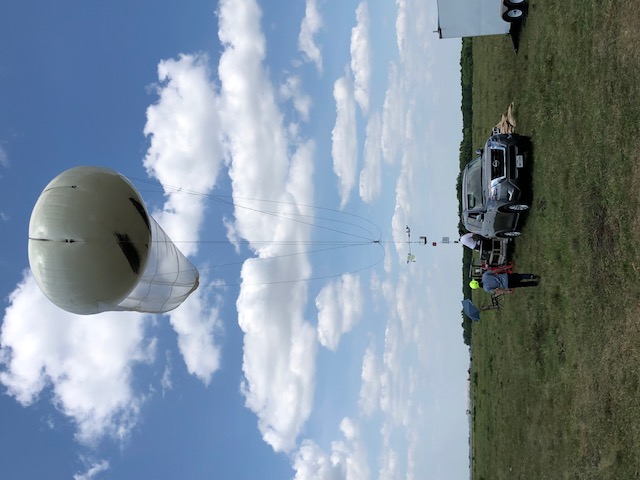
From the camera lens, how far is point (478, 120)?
24.0 metres

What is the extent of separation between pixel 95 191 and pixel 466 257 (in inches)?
894

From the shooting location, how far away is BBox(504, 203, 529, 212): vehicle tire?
13.9 metres

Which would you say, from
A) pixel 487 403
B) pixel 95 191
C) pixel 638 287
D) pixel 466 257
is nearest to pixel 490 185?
pixel 638 287

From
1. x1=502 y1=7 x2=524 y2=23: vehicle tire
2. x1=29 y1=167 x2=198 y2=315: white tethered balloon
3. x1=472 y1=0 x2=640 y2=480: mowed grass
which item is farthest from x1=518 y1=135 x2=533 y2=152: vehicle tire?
x1=29 y1=167 x2=198 y2=315: white tethered balloon

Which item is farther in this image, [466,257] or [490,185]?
[466,257]

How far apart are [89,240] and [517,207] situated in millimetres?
11107

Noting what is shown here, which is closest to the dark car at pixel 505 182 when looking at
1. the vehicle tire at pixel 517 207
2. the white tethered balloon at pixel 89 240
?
the vehicle tire at pixel 517 207

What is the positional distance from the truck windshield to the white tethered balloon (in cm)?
991

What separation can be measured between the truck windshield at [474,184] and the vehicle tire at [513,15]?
4.84 m

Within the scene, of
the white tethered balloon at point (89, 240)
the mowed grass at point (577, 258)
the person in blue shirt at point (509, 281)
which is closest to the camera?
the mowed grass at point (577, 258)

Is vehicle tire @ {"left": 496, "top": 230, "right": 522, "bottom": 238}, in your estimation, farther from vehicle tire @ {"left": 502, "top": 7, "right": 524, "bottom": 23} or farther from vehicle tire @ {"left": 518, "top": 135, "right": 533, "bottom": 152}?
vehicle tire @ {"left": 502, "top": 7, "right": 524, "bottom": 23}

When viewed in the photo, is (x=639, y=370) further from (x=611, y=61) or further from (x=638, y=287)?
(x=611, y=61)

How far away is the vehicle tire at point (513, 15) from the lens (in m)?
16.0

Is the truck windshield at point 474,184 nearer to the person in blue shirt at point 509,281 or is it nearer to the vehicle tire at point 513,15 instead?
the person in blue shirt at point 509,281
